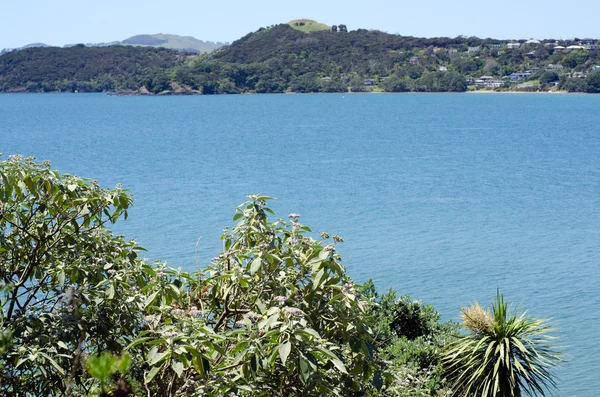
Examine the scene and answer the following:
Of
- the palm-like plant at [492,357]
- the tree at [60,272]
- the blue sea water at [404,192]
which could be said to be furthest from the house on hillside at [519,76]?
the tree at [60,272]

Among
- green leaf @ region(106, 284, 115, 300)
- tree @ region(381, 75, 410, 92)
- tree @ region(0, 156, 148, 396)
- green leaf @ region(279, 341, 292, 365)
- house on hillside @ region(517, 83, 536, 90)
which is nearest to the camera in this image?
green leaf @ region(279, 341, 292, 365)

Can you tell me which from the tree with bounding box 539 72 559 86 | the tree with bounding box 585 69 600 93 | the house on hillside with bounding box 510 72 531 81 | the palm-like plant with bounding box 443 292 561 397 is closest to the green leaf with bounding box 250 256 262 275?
the palm-like plant with bounding box 443 292 561 397

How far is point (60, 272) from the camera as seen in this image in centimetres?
529

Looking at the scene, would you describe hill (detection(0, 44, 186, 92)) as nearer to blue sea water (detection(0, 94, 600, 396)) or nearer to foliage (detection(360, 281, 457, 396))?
blue sea water (detection(0, 94, 600, 396))

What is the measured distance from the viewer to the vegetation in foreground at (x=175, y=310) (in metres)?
4.45

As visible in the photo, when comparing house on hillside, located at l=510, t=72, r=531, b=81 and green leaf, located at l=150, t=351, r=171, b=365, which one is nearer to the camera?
green leaf, located at l=150, t=351, r=171, b=365

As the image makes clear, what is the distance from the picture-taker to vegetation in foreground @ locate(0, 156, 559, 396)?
14.6ft

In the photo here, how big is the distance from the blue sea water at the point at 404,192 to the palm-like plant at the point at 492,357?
3646mm

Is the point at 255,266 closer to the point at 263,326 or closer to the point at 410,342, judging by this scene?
the point at 263,326

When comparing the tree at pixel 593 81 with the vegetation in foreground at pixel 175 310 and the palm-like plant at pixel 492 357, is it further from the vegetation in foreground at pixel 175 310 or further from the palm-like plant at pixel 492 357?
the vegetation in foreground at pixel 175 310

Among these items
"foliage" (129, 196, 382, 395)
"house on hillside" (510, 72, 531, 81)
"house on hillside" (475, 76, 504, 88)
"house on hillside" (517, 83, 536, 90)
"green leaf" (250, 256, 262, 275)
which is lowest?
"house on hillside" (517, 83, 536, 90)

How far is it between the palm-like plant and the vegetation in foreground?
3880 millimetres

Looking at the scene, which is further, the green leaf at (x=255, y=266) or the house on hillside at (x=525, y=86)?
the house on hillside at (x=525, y=86)

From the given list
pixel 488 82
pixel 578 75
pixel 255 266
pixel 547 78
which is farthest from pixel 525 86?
pixel 255 266
